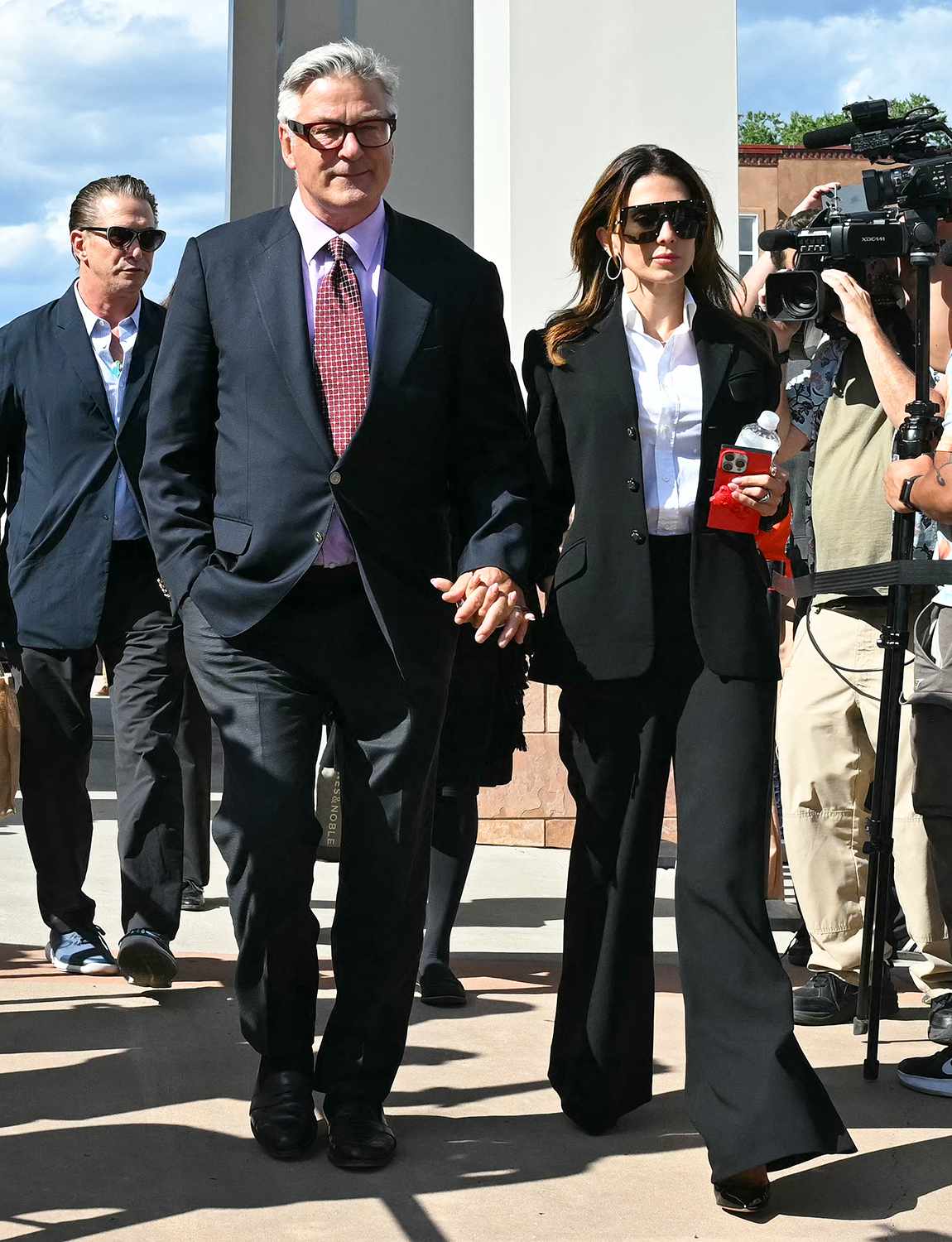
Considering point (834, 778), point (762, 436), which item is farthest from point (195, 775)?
point (762, 436)

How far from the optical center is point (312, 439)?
3.81 metres

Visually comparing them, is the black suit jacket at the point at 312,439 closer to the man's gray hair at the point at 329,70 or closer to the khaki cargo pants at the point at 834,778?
the man's gray hair at the point at 329,70

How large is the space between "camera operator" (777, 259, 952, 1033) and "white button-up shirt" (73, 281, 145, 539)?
6.77 ft

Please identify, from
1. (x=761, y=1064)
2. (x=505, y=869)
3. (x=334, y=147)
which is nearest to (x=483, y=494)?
(x=334, y=147)

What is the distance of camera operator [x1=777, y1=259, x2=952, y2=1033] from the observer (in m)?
5.02

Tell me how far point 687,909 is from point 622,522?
84cm

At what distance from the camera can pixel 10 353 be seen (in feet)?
18.7

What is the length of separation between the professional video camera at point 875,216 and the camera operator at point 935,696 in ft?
1.33

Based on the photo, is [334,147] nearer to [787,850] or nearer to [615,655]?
[615,655]

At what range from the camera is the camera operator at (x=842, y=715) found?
5.02m

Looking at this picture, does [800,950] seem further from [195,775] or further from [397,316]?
[397,316]

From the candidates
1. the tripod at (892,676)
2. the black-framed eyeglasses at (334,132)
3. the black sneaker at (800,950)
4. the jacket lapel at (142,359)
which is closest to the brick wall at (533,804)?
the black sneaker at (800,950)

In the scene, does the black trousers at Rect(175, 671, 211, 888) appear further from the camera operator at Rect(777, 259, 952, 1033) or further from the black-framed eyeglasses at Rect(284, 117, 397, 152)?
the black-framed eyeglasses at Rect(284, 117, 397, 152)

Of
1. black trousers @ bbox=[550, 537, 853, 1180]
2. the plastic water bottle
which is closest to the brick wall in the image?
black trousers @ bbox=[550, 537, 853, 1180]
